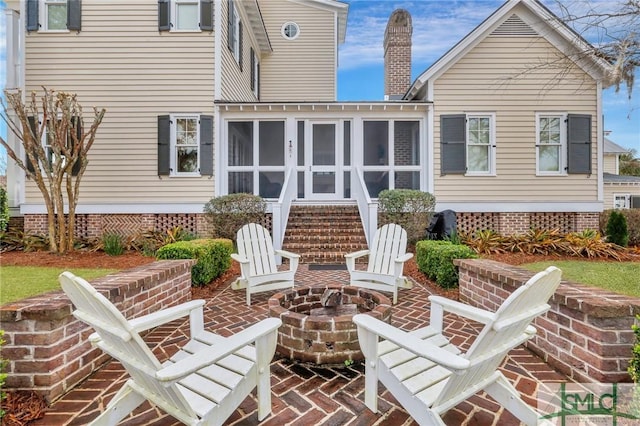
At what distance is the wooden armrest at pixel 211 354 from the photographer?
4.91 feet

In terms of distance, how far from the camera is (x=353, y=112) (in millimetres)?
Answer: 8953

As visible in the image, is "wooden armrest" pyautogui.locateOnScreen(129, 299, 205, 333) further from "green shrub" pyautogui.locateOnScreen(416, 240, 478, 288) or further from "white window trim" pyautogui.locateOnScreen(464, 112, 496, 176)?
"white window trim" pyautogui.locateOnScreen(464, 112, 496, 176)

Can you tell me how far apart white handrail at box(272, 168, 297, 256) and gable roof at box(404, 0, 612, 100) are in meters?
4.72

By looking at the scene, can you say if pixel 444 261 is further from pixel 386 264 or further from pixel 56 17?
pixel 56 17

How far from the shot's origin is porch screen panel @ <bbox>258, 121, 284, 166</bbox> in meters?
9.08

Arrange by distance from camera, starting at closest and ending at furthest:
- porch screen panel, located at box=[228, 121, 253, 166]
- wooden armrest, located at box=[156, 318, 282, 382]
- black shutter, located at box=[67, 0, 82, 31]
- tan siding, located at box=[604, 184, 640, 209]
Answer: wooden armrest, located at box=[156, 318, 282, 382] → black shutter, located at box=[67, 0, 82, 31] → porch screen panel, located at box=[228, 121, 253, 166] → tan siding, located at box=[604, 184, 640, 209]

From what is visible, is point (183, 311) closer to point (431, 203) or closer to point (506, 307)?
point (506, 307)

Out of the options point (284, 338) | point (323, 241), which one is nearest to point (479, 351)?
point (284, 338)

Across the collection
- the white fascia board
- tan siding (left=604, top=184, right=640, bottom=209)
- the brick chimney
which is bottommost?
the white fascia board

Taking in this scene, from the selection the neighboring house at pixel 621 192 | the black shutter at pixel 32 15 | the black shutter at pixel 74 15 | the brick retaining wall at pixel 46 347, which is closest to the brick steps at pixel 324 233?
the brick retaining wall at pixel 46 347

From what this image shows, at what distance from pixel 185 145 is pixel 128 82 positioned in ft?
7.13

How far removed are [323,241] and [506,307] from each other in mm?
5781

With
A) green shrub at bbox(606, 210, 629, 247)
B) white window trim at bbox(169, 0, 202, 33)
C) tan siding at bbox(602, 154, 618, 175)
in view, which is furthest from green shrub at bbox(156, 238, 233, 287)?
tan siding at bbox(602, 154, 618, 175)

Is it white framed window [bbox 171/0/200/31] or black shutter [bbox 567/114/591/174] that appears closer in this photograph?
white framed window [bbox 171/0/200/31]
